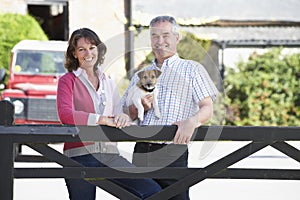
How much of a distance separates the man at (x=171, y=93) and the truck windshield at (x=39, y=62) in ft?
29.6

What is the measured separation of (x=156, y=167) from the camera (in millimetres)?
4141

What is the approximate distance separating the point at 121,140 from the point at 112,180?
34 cm

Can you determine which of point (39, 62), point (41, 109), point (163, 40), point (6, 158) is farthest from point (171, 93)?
point (39, 62)

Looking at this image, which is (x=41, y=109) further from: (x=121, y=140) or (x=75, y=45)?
(x=121, y=140)

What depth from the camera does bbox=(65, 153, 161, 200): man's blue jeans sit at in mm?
4141

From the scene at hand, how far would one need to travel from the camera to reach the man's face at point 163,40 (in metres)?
4.20

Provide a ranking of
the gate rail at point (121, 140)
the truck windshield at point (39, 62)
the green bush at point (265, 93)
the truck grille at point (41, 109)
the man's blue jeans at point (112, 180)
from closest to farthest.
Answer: the gate rail at point (121, 140) → the man's blue jeans at point (112, 180) → the truck grille at point (41, 109) → the truck windshield at point (39, 62) → the green bush at point (265, 93)

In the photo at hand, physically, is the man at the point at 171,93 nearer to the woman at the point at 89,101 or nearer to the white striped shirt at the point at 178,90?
the white striped shirt at the point at 178,90

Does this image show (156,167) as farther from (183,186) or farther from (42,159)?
(42,159)

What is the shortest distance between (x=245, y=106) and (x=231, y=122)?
17.3 inches

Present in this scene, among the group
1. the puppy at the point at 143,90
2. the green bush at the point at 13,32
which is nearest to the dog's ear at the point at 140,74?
the puppy at the point at 143,90

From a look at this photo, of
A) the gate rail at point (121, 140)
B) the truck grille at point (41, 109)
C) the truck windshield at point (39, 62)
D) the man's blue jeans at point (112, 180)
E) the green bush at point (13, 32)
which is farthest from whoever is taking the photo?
the green bush at point (13, 32)

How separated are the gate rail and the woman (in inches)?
6.1

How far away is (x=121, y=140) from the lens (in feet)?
12.9
